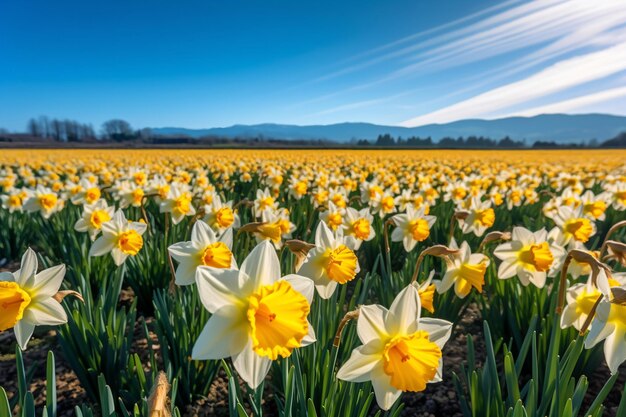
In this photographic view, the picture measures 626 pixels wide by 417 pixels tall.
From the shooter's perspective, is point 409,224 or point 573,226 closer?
point 573,226

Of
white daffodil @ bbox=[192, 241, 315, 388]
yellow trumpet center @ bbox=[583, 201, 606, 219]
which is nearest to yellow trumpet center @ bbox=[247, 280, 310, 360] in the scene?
white daffodil @ bbox=[192, 241, 315, 388]

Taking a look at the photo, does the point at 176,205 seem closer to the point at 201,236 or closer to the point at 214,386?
the point at 214,386

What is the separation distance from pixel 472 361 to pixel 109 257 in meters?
3.09

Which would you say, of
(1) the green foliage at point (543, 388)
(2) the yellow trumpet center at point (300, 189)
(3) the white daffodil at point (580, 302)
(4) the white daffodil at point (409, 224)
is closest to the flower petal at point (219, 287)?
(1) the green foliage at point (543, 388)

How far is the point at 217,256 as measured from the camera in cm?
166

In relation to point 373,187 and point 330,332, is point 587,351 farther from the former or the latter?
point 373,187

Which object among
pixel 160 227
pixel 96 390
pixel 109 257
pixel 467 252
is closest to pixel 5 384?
pixel 96 390

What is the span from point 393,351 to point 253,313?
1.62ft

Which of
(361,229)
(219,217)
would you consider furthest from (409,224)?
(219,217)

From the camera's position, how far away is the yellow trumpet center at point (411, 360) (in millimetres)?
1183

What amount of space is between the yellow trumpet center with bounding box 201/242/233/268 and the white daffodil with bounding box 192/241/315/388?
0.52 m

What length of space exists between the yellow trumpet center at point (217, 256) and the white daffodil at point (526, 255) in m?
1.56

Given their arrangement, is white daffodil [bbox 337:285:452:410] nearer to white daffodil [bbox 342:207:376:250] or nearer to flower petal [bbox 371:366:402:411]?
flower petal [bbox 371:366:402:411]

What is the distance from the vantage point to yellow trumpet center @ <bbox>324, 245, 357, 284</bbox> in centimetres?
173
